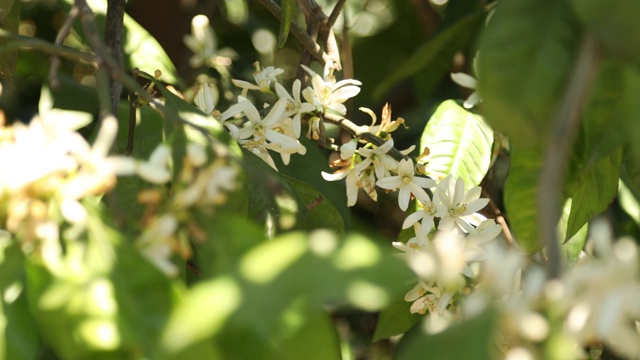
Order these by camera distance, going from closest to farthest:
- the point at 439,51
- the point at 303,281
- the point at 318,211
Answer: the point at 303,281 < the point at 318,211 < the point at 439,51

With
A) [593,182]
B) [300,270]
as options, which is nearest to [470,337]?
[300,270]

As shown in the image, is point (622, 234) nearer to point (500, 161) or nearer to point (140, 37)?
point (500, 161)

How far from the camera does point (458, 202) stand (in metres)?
0.77

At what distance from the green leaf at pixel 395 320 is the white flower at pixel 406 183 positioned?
133 millimetres

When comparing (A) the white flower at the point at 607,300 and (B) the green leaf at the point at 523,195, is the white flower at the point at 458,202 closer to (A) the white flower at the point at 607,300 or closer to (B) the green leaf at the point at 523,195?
(B) the green leaf at the point at 523,195

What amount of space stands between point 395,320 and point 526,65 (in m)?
0.45

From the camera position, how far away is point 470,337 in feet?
1.19

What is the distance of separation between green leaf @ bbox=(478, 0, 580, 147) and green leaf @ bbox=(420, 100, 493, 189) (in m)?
0.35

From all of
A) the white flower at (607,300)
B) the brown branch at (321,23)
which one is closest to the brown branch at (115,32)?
the brown branch at (321,23)

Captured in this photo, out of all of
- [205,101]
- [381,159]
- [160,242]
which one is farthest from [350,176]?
[160,242]

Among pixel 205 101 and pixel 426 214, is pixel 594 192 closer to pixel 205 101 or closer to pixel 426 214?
pixel 426 214

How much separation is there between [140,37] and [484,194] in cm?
42

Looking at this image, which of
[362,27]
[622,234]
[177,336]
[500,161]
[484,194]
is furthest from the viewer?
[362,27]

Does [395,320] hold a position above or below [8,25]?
below
